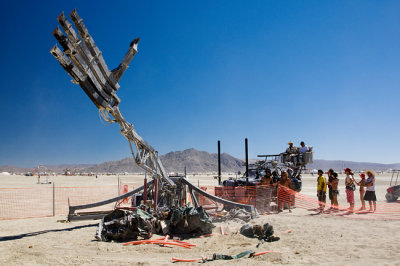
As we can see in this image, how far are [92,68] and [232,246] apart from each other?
5640 millimetres

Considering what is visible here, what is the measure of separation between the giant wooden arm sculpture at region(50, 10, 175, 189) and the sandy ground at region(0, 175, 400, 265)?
3.21m

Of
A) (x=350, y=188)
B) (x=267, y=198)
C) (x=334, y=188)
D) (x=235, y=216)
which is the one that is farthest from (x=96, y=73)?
(x=350, y=188)

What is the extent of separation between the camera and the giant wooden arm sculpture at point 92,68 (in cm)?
597

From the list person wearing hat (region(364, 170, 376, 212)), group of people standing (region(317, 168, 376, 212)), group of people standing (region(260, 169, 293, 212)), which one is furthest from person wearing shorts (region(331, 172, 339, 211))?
group of people standing (region(260, 169, 293, 212))

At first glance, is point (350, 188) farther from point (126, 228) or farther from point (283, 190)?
point (126, 228)

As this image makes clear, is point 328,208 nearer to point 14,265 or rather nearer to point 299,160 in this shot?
point 299,160

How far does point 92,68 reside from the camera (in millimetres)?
6656

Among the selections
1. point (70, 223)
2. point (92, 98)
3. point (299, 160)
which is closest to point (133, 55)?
point (92, 98)

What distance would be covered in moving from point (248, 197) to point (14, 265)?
964 centimetres

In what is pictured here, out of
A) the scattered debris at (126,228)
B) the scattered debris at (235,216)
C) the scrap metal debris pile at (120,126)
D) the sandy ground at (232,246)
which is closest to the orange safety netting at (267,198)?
the scattered debris at (235,216)

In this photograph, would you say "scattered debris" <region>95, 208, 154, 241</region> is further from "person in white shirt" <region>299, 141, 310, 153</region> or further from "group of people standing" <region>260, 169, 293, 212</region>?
"person in white shirt" <region>299, 141, 310, 153</region>

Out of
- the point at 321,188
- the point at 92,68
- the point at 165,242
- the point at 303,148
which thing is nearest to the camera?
the point at 92,68

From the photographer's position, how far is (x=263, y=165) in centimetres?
1698

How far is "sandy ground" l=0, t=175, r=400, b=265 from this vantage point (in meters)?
5.98
